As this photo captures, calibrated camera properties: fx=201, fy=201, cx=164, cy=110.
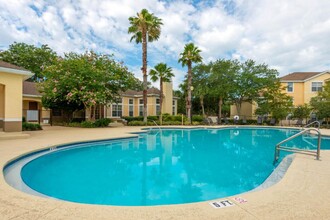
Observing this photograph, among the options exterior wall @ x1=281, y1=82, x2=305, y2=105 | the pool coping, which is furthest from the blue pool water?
exterior wall @ x1=281, y1=82, x2=305, y2=105

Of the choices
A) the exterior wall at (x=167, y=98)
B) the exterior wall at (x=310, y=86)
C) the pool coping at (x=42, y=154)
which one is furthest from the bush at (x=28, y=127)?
the exterior wall at (x=310, y=86)

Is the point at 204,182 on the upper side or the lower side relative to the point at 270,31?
lower

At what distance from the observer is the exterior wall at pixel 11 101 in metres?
10.2

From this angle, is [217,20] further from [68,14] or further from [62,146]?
[62,146]

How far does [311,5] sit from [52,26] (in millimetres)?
19472

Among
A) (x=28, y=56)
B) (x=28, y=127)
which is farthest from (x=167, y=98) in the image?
(x=28, y=56)

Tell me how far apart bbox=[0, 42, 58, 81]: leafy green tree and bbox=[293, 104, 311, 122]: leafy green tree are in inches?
1251

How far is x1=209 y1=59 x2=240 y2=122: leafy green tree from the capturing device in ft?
80.8

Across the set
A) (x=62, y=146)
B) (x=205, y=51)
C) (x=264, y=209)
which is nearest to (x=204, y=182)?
(x=264, y=209)

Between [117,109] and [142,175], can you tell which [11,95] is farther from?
[117,109]

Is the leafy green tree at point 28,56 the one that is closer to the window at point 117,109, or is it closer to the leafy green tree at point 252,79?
the window at point 117,109

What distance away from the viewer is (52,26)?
17625 mm

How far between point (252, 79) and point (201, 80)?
20.4 feet

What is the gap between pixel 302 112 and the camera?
885 inches
